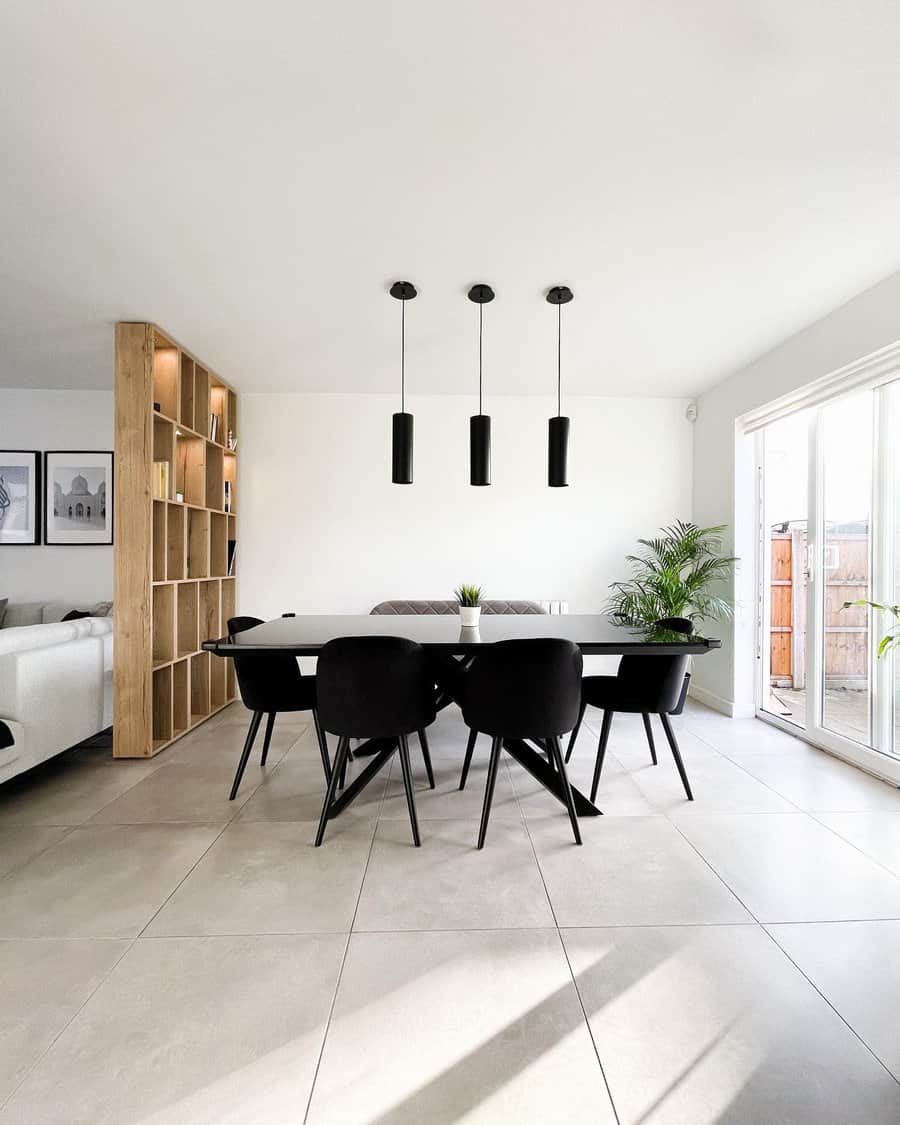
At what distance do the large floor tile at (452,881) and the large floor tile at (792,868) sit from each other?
70cm

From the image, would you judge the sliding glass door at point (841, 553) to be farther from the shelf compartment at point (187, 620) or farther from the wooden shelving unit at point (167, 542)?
the shelf compartment at point (187, 620)

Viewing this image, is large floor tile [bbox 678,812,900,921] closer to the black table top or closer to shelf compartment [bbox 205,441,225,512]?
the black table top

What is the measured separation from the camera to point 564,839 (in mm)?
2354

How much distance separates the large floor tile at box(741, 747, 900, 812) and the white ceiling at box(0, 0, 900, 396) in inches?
98.2

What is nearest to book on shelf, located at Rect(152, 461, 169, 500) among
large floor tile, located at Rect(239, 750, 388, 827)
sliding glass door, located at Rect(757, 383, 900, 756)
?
large floor tile, located at Rect(239, 750, 388, 827)

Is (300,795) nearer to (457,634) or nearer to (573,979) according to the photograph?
(457,634)

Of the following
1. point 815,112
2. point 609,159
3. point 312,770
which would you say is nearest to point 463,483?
point 312,770

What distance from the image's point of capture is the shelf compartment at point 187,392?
399 centimetres

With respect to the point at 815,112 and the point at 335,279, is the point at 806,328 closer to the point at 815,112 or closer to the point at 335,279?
the point at 815,112

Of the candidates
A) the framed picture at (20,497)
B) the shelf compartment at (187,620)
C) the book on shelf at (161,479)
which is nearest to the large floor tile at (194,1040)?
the book on shelf at (161,479)

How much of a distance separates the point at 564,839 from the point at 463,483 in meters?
3.24

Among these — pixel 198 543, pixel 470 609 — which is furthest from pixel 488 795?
pixel 198 543

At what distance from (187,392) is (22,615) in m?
2.24

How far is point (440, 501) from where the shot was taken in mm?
5051
